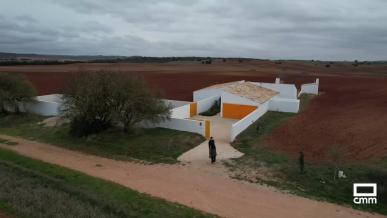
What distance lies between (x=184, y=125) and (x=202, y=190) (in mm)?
8884

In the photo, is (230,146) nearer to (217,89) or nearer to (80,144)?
(80,144)

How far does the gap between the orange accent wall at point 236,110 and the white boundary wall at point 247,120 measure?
2.91ft

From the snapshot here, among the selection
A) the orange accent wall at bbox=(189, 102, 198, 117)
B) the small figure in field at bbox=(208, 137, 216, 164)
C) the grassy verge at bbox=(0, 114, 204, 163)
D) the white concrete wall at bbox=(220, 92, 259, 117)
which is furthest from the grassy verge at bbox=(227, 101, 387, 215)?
the orange accent wall at bbox=(189, 102, 198, 117)

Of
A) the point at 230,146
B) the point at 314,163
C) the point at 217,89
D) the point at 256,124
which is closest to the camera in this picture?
the point at 314,163

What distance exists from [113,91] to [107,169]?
19.6 ft

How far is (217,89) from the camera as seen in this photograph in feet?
111

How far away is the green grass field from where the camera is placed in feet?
45.7

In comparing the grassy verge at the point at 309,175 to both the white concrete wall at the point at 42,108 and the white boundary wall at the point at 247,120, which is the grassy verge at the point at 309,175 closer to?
the white boundary wall at the point at 247,120

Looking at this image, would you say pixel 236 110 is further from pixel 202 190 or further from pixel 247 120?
pixel 202 190

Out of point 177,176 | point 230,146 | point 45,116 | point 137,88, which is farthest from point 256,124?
point 45,116

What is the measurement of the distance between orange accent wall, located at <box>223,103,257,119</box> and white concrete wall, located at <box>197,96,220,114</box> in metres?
2.12

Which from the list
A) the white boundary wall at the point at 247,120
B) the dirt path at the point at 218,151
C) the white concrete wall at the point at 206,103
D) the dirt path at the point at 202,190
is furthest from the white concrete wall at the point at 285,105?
the dirt path at the point at 202,190

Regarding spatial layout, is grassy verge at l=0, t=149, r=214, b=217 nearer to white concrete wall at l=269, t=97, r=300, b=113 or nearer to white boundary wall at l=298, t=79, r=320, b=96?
white concrete wall at l=269, t=97, r=300, b=113

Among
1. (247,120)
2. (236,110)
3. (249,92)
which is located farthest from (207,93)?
(247,120)
